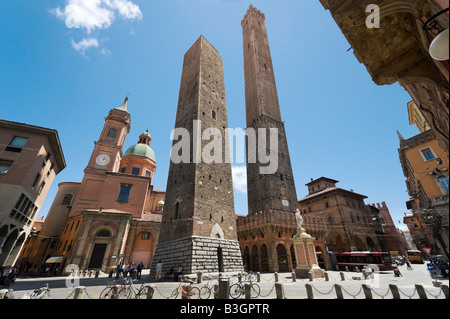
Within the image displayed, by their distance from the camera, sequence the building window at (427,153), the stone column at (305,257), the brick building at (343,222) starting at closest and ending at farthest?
the stone column at (305,257) < the building window at (427,153) < the brick building at (343,222)

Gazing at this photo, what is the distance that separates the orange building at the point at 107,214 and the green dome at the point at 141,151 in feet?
0.54

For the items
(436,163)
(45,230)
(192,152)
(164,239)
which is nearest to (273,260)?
(164,239)

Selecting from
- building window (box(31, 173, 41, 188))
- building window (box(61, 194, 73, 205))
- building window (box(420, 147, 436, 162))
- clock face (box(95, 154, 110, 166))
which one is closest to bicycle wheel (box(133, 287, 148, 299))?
building window (box(31, 173, 41, 188))

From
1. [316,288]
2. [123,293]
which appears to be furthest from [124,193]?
[316,288]

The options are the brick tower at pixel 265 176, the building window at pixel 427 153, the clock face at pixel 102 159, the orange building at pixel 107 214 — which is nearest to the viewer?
the building window at pixel 427 153

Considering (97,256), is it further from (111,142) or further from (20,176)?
(111,142)

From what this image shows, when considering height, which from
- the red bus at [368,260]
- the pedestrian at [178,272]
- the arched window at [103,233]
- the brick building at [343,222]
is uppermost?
the brick building at [343,222]

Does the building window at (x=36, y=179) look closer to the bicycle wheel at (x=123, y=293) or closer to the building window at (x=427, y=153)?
the bicycle wheel at (x=123, y=293)

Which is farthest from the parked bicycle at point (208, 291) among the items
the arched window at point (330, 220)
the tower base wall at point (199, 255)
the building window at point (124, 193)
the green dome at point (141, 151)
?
the arched window at point (330, 220)

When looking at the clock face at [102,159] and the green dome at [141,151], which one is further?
the green dome at [141,151]

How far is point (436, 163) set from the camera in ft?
62.6

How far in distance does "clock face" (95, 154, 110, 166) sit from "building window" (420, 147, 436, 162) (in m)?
40.0

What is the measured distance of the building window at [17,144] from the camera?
1775cm

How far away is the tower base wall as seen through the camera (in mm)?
13672
